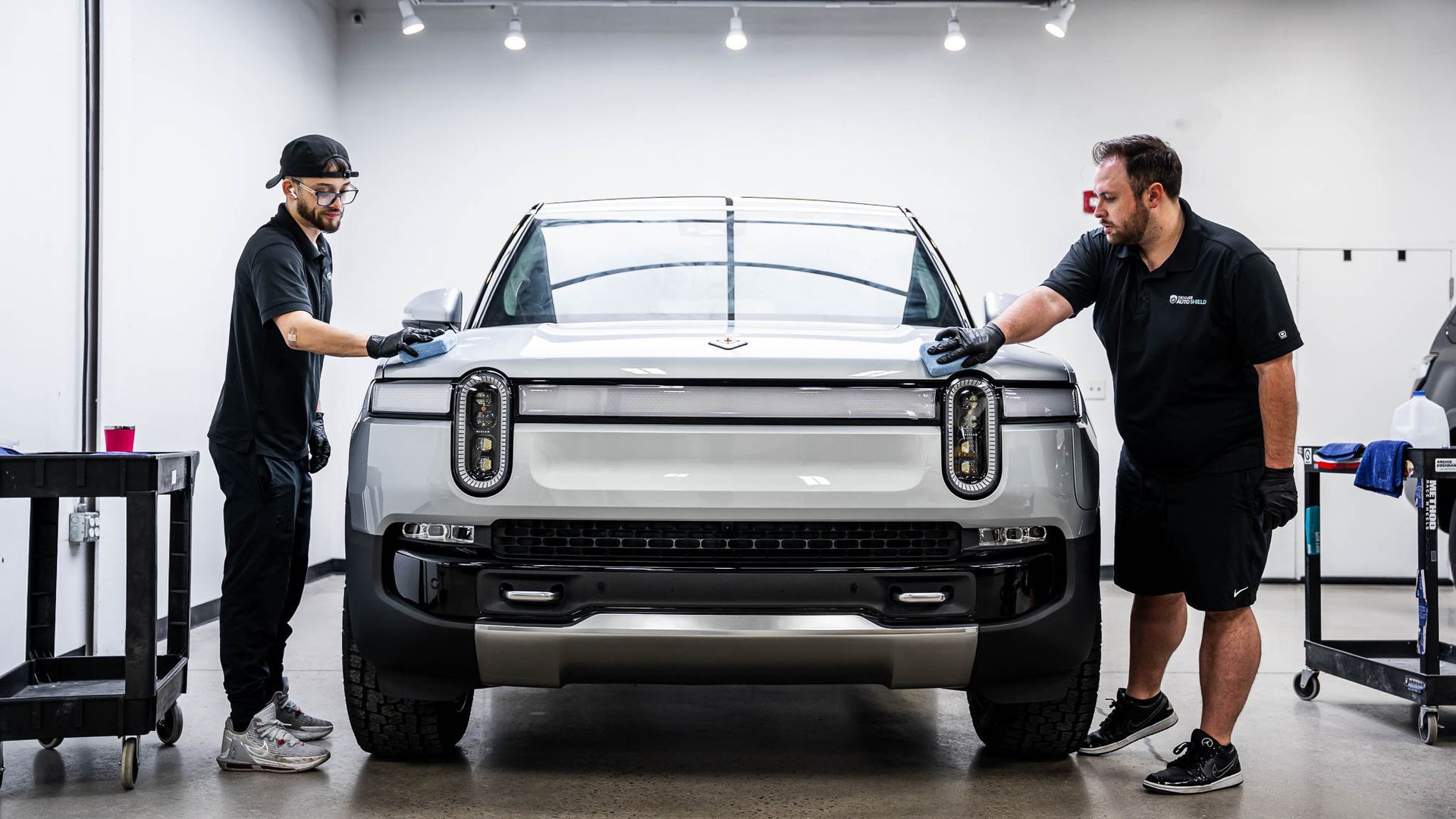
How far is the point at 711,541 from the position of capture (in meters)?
2.41

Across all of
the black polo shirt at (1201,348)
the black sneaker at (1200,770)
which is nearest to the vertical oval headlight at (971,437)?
the black polo shirt at (1201,348)

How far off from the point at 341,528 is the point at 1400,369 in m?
6.78

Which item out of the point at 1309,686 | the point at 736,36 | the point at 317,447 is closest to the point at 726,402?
the point at 317,447

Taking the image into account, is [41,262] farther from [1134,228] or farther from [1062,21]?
[1062,21]

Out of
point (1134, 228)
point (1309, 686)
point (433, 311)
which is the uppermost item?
point (1134, 228)

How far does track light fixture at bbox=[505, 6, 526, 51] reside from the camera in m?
6.71

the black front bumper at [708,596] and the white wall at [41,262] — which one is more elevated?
the white wall at [41,262]

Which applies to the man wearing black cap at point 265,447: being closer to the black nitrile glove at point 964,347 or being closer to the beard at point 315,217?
the beard at point 315,217

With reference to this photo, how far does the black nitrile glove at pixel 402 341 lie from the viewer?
251 centimetres

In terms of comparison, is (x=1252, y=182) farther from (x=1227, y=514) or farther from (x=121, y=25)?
(x=121, y=25)

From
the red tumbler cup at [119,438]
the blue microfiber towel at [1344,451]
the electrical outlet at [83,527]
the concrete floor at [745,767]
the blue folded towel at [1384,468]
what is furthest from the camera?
the electrical outlet at [83,527]

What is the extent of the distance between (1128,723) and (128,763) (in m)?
2.69

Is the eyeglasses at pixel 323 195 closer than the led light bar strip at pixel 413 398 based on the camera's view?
No

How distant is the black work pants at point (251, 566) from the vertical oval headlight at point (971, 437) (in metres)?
1.81
